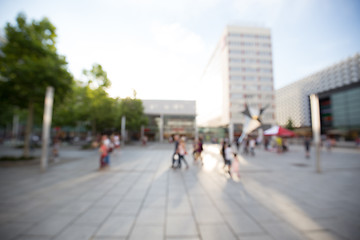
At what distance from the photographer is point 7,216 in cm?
355

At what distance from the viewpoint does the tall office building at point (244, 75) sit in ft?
153

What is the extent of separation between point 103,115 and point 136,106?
12.8 m

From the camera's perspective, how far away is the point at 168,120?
53938 mm

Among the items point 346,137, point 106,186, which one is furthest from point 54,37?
point 346,137

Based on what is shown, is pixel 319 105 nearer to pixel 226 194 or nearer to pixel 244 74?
pixel 226 194

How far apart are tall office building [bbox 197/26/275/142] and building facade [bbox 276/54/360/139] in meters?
10.5

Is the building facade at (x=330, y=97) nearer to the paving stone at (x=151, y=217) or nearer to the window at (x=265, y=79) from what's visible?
the paving stone at (x=151, y=217)

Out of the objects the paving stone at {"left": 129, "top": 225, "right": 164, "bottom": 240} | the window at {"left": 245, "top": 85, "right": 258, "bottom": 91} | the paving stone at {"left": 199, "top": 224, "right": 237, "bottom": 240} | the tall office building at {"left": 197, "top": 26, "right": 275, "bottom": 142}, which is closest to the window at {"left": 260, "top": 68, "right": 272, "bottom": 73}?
the tall office building at {"left": 197, "top": 26, "right": 275, "bottom": 142}

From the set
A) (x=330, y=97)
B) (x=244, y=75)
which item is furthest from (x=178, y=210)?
(x=244, y=75)

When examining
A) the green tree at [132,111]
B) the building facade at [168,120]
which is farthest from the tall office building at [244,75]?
the green tree at [132,111]

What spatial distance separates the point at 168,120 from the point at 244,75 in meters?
28.9

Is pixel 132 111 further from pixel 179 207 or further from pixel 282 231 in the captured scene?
pixel 282 231

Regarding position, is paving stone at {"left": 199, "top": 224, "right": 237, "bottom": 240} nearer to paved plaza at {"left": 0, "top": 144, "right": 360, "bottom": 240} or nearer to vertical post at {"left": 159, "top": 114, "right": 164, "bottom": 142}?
paved plaza at {"left": 0, "top": 144, "right": 360, "bottom": 240}

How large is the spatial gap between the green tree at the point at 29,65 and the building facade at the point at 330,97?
46.4 ft
